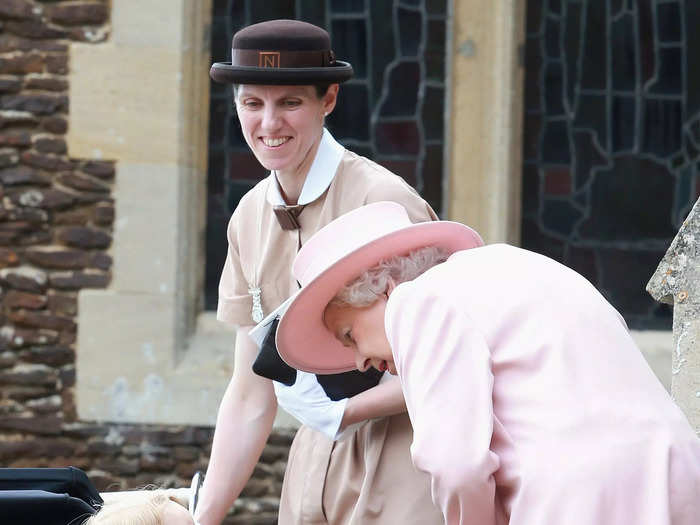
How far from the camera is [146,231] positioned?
5.89 m

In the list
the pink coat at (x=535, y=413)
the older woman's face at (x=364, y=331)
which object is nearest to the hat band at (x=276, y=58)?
the older woman's face at (x=364, y=331)

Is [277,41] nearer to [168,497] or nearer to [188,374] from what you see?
[168,497]

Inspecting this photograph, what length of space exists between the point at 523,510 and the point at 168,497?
1.16 meters

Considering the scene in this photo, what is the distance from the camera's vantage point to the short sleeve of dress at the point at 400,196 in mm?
2939

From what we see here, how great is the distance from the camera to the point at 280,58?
10.1 feet

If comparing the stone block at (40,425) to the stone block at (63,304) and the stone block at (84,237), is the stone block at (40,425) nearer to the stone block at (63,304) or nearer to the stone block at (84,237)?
the stone block at (63,304)

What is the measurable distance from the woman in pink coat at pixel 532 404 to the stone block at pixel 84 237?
3.87 metres

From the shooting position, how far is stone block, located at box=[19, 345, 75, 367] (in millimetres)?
5879

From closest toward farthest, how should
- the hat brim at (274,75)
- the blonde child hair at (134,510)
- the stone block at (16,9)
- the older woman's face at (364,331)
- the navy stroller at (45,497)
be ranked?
the older woman's face at (364,331) < the navy stroller at (45,497) < the blonde child hair at (134,510) < the hat brim at (274,75) < the stone block at (16,9)

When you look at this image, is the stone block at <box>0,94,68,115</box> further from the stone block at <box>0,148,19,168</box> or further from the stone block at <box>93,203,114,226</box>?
the stone block at <box>93,203,114,226</box>

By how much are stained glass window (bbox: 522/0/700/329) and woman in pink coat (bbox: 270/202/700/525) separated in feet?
13.0

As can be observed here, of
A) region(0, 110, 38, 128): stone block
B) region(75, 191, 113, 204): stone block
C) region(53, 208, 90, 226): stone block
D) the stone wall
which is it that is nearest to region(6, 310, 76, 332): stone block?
the stone wall

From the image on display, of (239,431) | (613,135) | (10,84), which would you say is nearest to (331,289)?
(239,431)

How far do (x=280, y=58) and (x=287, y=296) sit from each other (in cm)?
57
